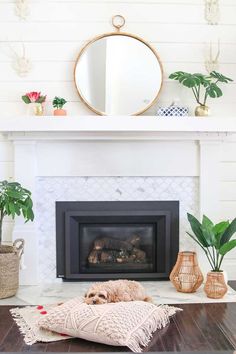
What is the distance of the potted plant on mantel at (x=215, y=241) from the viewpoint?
119 inches

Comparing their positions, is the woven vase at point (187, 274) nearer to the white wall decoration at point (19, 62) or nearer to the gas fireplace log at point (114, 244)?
the gas fireplace log at point (114, 244)

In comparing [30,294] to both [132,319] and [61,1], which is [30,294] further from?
[61,1]

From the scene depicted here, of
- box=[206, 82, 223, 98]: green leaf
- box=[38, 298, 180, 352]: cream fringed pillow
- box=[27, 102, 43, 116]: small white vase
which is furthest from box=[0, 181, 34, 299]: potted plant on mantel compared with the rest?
box=[206, 82, 223, 98]: green leaf

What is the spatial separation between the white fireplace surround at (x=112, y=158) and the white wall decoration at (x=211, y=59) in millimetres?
484

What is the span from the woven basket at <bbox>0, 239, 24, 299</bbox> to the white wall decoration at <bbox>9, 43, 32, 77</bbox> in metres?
1.28

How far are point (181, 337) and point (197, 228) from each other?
0.91 metres

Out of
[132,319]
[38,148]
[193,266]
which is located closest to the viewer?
[132,319]

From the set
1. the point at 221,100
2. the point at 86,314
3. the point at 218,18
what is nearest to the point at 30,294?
the point at 86,314

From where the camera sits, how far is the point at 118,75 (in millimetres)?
3367

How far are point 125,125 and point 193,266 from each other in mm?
1051

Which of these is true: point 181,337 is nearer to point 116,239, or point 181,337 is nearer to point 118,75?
point 116,239

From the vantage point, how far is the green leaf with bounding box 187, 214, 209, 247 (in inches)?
123

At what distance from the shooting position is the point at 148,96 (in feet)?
11.1

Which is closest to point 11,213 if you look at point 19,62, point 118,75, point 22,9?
point 19,62
